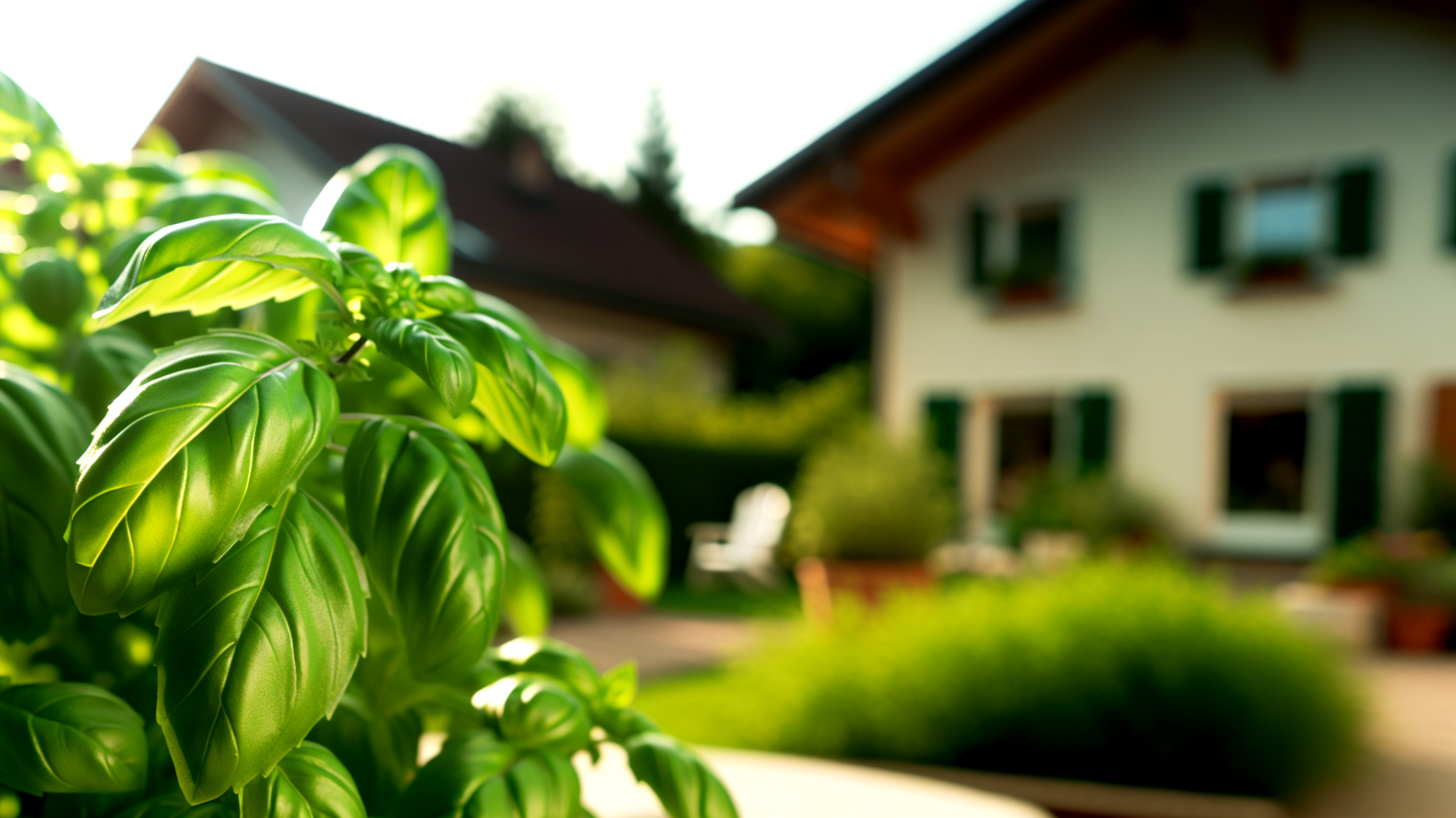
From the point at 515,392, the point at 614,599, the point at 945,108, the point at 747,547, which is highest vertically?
A: the point at 945,108

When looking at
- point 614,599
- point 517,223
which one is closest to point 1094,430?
point 614,599

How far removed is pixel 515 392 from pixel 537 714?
0.73 ft

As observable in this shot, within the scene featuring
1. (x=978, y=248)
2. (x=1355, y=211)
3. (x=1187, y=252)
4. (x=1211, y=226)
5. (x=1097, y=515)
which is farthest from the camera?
(x=978, y=248)

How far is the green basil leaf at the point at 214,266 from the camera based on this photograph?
54 cm

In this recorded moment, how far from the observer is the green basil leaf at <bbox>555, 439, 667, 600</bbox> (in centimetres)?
101

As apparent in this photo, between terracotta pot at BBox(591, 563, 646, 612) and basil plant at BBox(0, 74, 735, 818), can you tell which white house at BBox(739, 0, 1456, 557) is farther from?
basil plant at BBox(0, 74, 735, 818)

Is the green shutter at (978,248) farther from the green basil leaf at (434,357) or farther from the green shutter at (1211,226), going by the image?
the green basil leaf at (434,357)

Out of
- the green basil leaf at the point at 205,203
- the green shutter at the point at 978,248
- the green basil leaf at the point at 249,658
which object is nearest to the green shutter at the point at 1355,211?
the green shutter at the point at 978,248

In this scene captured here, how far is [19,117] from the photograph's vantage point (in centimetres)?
78

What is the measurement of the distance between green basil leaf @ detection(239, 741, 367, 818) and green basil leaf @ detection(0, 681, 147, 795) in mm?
103

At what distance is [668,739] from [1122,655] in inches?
92.6

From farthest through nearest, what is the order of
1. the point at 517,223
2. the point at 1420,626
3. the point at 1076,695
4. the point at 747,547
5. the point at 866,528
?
the point at 517,223, the point at 747,547, the point at 1420,626, the point at 866,528, the point at 1076,695

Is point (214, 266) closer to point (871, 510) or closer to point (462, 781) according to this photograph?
point (462, 781)

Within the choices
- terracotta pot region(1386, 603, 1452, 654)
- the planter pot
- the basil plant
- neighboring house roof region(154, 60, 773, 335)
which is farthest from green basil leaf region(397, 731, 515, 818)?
neighboring house roof region(154, 60, 773, 335)
